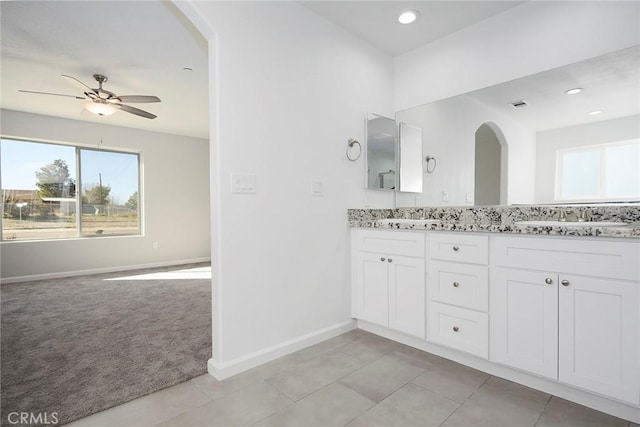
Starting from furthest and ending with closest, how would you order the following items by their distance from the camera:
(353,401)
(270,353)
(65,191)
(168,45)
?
1. (65,191)
2. (168,45)
3. (270,353)
4. (353,401)

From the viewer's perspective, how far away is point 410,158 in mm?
2986

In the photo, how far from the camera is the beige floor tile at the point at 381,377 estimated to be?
1.73 metres

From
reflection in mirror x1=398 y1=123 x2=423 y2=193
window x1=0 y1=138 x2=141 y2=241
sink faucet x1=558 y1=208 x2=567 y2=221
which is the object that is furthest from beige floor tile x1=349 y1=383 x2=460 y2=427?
window x1=0 y1=138 x2=141 y2=241

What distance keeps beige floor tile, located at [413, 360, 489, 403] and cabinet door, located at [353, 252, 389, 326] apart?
0.51 meters

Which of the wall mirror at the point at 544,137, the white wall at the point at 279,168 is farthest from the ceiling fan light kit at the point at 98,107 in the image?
the wall mirror at the point at 544,137

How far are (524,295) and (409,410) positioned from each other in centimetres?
87

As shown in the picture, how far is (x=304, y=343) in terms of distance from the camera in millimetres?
2287

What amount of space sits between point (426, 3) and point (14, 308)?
4.83 meters

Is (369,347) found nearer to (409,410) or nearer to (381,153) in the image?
(409,410)

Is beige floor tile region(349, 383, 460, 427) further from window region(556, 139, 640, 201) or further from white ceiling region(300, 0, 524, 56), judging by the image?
white ceiling region(300, 0, 524, 56)

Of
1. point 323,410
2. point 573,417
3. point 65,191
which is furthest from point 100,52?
point 573,417

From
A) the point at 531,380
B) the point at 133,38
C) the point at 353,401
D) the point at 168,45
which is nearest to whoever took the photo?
the point at 353,401

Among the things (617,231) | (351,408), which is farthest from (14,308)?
(617,231)

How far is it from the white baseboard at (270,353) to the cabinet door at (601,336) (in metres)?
1.43
